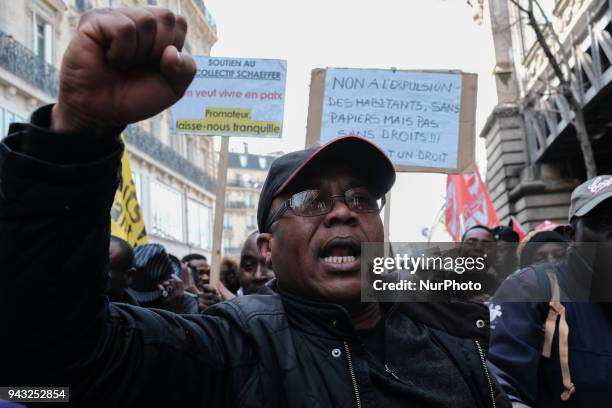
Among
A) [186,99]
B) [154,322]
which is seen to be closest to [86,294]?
[154,322]

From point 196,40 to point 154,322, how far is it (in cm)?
3608

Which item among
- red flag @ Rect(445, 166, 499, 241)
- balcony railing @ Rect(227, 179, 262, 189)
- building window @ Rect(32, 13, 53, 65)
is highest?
balcony railing @ Rect(227, 179, 262, 189)

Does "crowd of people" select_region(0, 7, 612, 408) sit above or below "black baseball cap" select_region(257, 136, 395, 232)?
below

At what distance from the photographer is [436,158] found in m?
4.97

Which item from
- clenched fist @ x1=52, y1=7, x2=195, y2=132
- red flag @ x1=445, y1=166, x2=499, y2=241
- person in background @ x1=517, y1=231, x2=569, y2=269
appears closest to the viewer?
clenched fist @ x1=52, y1=7, x2=195, y2=132

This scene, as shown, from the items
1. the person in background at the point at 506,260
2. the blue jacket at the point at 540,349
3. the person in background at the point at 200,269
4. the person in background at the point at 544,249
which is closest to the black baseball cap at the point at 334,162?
the blue jacket at the point at 540,349

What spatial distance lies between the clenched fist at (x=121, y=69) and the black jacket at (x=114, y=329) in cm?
5

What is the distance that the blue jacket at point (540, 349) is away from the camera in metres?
2.06

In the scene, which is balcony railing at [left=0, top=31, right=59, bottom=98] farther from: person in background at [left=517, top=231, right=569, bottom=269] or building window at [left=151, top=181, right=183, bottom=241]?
person in background at [left=517, top=231, right=569, bottom=269]

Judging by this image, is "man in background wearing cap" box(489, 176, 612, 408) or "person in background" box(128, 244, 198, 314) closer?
"man in background wearing cap" box(489, 176, 612, 408)

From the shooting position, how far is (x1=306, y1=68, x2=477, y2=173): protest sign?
4.95 meters

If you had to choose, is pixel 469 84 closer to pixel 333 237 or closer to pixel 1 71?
pixel 333 237

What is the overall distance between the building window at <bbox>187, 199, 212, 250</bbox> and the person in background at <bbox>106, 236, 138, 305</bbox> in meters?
27.6

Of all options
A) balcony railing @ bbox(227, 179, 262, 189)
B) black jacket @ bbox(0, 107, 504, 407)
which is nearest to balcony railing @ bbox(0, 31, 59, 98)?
black jacket @ bbox(0, 107, 504, 407)
